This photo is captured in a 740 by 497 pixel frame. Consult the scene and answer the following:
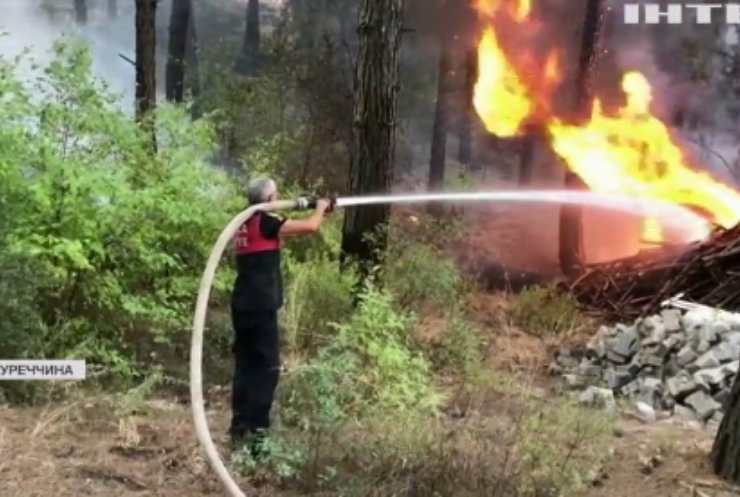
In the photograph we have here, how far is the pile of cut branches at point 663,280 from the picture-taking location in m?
9.54

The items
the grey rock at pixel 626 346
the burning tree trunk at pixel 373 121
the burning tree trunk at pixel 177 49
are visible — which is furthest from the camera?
the burning tree trunk at pixel 177 49

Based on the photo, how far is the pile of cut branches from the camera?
9.54 meters

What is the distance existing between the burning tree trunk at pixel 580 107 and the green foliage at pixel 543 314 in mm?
849

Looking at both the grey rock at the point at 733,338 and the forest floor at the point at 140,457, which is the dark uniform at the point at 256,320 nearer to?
the forest floor at the point at 140,457

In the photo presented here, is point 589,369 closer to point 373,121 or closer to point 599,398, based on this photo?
point 599,398

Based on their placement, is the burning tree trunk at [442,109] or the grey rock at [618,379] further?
the burning tree trunk at [442,109]

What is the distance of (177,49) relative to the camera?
10344 mm

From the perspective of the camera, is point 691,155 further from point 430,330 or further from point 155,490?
point 155,490

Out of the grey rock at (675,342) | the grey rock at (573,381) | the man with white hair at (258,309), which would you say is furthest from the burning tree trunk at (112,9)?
the grey rock at (675,342)

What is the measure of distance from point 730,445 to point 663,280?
5266mm

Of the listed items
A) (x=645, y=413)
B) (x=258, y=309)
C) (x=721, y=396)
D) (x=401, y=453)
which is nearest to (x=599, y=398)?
(x=645, y=413)

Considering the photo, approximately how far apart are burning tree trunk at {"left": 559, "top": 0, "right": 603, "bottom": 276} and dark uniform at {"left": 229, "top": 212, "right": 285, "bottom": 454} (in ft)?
20.3

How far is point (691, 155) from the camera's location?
1076 centimetres

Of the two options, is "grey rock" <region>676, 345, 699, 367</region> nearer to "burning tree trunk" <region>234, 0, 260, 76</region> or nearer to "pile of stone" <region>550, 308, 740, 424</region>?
"pile of stone" <region>550, 308, 740, 424</region>
